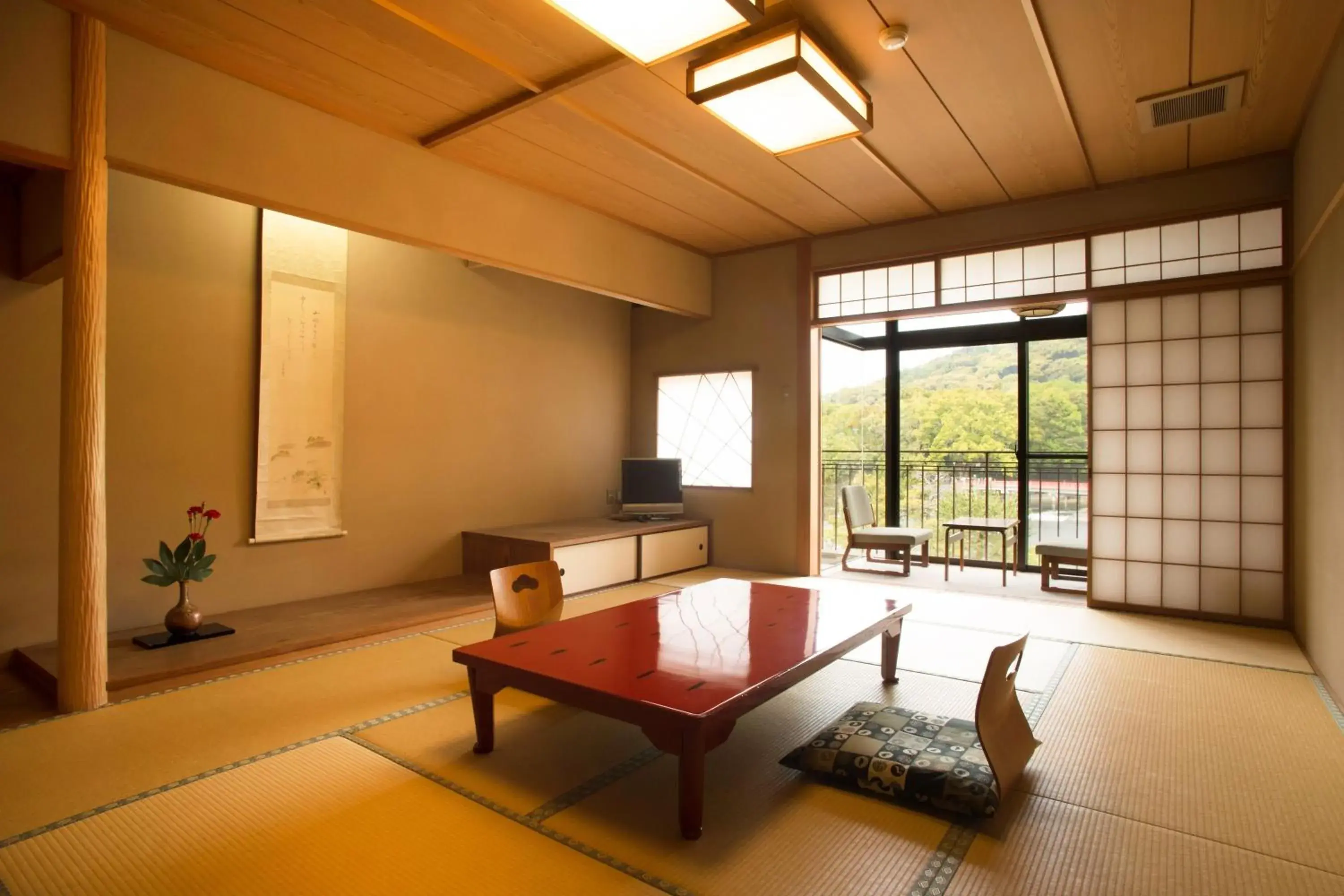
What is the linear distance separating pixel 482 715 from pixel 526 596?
776 millimetres

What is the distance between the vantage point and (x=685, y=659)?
2.33m

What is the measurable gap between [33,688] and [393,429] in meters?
2.26

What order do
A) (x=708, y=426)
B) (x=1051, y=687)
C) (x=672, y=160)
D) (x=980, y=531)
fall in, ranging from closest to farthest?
(x=1051, y=687), (x=672, y=160), (x=980, y=531), (x=708, y=426)

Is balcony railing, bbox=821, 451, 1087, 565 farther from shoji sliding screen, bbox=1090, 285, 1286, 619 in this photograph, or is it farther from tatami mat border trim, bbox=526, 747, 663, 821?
→ tatami mat border trim, bbox=526, 747, 663, 821

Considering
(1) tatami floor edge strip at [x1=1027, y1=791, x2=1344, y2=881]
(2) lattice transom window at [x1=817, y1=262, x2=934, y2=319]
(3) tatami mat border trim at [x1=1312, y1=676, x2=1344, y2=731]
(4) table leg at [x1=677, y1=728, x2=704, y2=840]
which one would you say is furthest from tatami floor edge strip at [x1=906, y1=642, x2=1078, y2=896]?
(2) lattice transom window at [x1=817, y1=262, x2=934, y2=319]

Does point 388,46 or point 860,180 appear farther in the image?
point 860,180

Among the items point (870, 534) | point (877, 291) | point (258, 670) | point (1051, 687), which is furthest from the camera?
point (870, 534)

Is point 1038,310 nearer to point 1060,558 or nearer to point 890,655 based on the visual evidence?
point 1060,558

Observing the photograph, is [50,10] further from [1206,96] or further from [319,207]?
[1206,96]

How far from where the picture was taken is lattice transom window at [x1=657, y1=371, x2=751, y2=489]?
19.9 ft

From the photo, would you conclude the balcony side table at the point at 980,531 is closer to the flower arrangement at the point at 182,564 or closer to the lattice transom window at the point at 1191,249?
the lattice transom window at the point at 1191,249

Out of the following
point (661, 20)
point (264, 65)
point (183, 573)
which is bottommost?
point (183, 573)

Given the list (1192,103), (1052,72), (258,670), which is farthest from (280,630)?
(1192,103)

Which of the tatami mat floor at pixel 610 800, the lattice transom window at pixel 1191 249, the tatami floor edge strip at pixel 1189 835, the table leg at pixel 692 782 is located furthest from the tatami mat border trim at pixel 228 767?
the lattice transom window at pixel 1191 249
